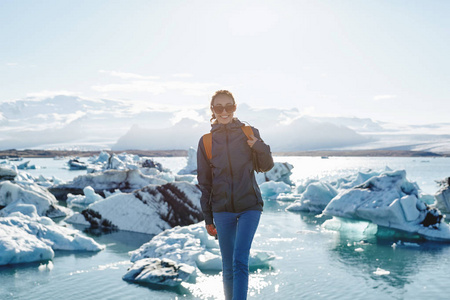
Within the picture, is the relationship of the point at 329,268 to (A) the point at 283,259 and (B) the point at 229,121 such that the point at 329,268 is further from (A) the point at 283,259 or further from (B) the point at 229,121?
(B) the point at 229,121

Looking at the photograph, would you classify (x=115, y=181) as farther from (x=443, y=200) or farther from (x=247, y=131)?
(x=247, y=131)

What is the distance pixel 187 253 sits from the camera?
6988 mm

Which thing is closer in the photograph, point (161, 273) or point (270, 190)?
point (161, 273)

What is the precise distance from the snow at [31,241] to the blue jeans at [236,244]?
17.4ft

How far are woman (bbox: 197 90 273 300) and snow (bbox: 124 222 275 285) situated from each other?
9.87ft

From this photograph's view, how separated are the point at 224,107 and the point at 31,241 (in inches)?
231

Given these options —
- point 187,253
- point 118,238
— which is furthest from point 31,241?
point 187,253

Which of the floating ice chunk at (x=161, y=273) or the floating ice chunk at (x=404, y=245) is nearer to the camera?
the floating ice chunk at (x=161, y=273)

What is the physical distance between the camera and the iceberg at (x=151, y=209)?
10820 millimetres

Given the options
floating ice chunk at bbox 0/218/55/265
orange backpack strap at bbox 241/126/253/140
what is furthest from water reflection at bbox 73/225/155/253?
orange backpack strap at bbox 241/126/253/140

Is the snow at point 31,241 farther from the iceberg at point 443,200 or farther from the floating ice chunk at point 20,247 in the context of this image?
the iceberg at point 443,200

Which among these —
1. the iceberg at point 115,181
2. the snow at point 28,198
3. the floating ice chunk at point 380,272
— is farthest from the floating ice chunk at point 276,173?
the floating ice chunk at point 380,272

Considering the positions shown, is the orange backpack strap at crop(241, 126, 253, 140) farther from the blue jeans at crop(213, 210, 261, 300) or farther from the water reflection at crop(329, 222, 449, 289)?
the water reflection at crop(329, 222, 449, 289)

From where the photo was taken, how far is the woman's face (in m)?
3.42
